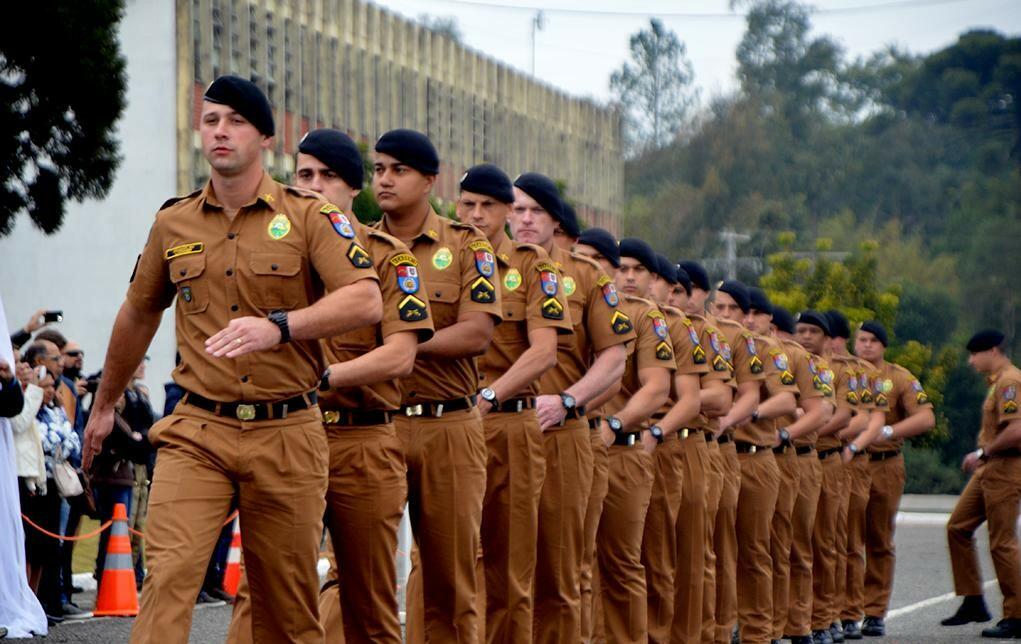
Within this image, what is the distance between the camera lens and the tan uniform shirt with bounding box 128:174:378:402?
6.64m

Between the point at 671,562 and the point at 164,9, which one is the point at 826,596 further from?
the point at 164,9

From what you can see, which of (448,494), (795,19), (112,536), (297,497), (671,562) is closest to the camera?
(297,497)

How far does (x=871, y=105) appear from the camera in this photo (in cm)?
11206

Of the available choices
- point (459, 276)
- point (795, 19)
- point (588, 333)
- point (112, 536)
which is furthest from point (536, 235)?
point (795, 19)

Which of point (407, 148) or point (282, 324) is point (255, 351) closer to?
point (282, 324)

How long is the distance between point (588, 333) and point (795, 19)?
10408 centimetres

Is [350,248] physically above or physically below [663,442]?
above

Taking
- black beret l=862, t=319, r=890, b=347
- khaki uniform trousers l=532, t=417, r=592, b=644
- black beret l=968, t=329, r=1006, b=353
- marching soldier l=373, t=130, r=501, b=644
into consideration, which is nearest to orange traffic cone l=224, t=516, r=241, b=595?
black beret l=862, t=319, r=890, b=347

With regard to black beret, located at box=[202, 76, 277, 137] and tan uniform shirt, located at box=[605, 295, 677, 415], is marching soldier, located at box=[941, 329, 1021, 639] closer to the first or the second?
tan uniform shirt, located at box=[605, 295, 677, 415]

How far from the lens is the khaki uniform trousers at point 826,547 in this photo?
14312 millimetres

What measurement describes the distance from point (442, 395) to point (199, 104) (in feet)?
94.6

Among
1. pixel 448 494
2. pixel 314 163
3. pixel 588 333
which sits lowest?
pixel 448 494

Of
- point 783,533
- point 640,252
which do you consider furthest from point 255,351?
point 783,533

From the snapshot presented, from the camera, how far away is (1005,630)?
590 inches
